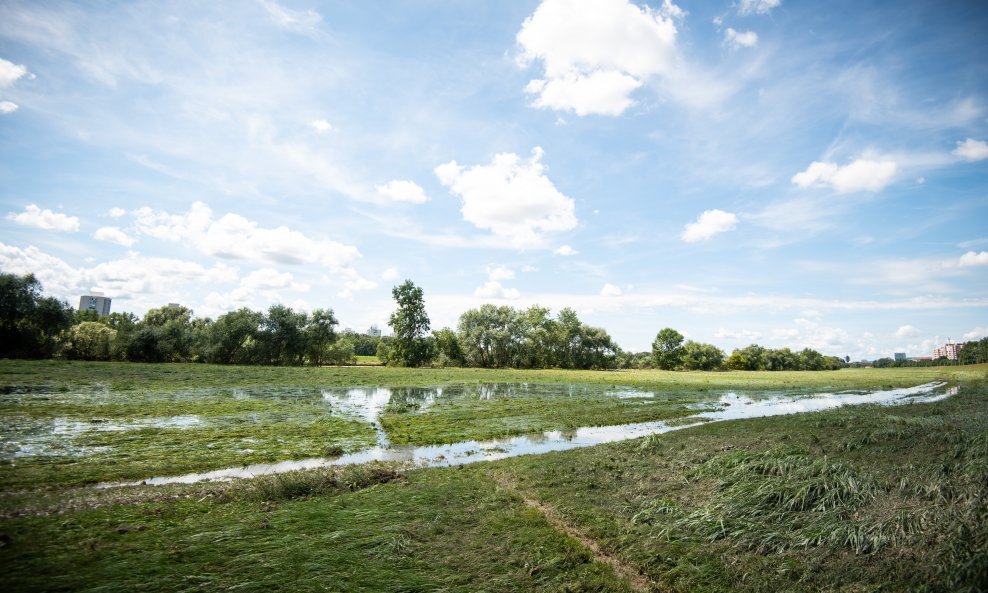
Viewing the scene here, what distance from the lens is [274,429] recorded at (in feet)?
69.0

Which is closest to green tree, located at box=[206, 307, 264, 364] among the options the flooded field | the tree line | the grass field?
the tree line

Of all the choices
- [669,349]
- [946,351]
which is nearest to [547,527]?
[669,349]

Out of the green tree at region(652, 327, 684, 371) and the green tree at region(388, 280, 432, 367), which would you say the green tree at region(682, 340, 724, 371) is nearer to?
the green tree at region(652, 327, 684, 371)

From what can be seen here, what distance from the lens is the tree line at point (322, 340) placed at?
2613 inches

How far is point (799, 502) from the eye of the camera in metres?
9.48

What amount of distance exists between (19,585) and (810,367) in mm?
185001

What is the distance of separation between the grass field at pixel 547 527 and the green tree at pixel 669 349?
113 metres

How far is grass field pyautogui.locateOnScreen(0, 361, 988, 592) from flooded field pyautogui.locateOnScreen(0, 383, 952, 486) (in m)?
1.87

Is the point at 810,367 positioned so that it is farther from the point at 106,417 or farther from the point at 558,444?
the point at 106,417

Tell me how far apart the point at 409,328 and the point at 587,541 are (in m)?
92.0

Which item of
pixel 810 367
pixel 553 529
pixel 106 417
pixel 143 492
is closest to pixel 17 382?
pixel 106 417

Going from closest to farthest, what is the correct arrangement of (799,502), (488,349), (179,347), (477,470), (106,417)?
(799,502), (477,470), (106,417), (179,347), (488,349)

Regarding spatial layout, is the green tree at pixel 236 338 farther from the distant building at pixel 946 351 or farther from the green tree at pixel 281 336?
the distant building at pixel 946 351

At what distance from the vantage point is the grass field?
6992mm
